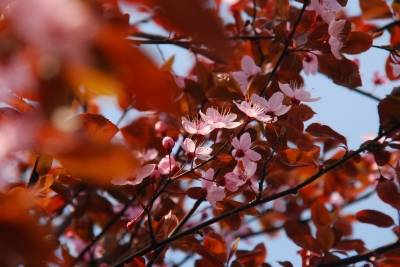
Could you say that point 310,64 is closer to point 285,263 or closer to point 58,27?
point 285,263

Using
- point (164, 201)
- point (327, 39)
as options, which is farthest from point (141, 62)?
point (164, 201)

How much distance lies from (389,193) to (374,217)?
67mm

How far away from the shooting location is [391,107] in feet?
2.78

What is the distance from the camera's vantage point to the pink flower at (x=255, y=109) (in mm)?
808

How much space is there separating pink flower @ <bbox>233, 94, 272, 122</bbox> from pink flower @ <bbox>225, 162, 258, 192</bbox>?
0.30 ft

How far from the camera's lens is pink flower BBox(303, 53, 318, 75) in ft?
3.53

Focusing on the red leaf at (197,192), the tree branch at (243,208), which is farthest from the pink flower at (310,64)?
the red leaf at (197,192)

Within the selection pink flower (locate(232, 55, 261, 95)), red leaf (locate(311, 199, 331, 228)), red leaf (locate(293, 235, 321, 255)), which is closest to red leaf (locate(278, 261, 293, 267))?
red leaf (locate(293, 235, 321, 255))

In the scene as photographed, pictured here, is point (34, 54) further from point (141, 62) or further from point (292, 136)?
point (292, 136)

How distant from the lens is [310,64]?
1081 mm

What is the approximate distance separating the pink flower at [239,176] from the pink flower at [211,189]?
0.06ft

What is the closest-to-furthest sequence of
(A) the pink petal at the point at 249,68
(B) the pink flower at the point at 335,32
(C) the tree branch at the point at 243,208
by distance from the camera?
(C) the tree branch at the point at 243,208
(B) the pink flower at the point at 335,32
(A) the pink petal at the point at 249,68

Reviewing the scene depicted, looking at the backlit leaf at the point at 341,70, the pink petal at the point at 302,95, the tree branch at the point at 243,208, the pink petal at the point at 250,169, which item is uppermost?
the backlit leaf at the point at 341,70

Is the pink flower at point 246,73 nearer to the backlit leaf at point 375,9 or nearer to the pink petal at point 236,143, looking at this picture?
the pink petal at point 236,143
